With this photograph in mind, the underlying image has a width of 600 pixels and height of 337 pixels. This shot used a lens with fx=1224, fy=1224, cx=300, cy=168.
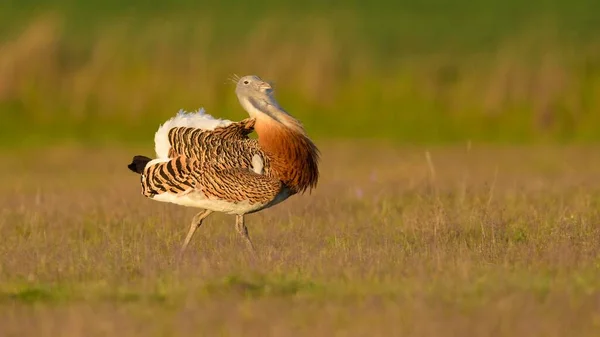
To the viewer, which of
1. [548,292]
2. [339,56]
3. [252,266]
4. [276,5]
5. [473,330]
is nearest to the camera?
[473,330]

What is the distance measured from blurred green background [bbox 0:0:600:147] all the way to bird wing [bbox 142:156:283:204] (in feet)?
28.0

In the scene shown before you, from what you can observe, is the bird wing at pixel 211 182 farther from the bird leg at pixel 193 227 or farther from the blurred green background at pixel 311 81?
the blurred green background at pixel 311 81

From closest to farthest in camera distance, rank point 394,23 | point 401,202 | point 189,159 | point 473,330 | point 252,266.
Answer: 1. point 473,330
2. point 252,266
3. point 189,159
4. point 401,202
5. point 394,23

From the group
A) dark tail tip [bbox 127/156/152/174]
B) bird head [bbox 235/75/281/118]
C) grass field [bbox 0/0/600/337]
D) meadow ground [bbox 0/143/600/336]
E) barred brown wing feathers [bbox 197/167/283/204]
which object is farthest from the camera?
dark tail tip [bbox 127/156/152/174]

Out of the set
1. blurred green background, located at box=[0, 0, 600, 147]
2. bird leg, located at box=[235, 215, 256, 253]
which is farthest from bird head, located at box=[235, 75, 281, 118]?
blurred green background, located at box=[0, 0, 600, 147]

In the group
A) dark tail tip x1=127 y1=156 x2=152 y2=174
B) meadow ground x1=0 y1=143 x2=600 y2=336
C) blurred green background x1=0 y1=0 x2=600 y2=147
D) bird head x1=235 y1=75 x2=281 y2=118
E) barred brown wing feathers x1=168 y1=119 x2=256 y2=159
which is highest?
blurred green background x1=0 y1=0 x2=600 y2=147

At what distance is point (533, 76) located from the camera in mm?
16953

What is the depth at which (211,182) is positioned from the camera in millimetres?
7469

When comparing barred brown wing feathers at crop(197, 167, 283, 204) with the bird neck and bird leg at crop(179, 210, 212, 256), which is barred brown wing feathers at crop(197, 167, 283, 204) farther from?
bird leg at crop(179, 210, 212, 256)

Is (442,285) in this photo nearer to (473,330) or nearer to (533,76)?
(473,330)

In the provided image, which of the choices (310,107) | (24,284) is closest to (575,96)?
(310,107)

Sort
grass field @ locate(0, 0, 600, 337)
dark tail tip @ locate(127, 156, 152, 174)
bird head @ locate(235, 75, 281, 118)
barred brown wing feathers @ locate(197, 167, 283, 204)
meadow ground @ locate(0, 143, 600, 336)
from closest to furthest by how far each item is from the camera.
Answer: meadow ground @ locate(0, 143, 600, 336) < grass field @ locate(0, 0, 600, 337) < barred brown wing feathers @ locate(197, 167, 283, 204) < bird head @ locate(235, 75, 281, 118) < dark tail tip @ locate(127, 156, 152, 174)

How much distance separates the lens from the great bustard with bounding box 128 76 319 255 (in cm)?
745

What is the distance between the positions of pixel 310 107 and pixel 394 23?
6.84 metres
